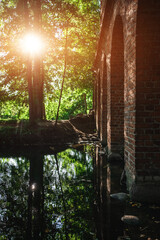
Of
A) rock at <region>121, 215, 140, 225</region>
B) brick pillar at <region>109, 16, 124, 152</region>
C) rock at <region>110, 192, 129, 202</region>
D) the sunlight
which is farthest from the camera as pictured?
the sunlight

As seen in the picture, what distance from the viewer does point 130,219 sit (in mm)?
2412

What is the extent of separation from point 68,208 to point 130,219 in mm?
864

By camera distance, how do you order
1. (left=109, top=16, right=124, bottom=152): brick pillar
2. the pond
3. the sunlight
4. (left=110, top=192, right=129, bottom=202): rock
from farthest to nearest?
the sunlight < (left=109, top=16, right=124, bottom=152): brick pillar < (left=110, top=192, right=129, bottom=202): rock < the pond

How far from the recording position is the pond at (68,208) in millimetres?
2201

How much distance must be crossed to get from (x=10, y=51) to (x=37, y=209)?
1436cm

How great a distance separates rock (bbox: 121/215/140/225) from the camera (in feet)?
7.76

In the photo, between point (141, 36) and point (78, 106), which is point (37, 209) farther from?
point (78, 106)

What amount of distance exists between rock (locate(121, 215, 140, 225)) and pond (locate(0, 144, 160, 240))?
50 millimetres

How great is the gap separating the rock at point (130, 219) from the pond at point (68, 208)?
0.05 meters

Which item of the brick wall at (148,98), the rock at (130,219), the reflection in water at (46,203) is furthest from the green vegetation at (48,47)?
the rock at (130,219)

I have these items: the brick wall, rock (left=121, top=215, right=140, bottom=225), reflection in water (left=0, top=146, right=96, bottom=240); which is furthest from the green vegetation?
rock (left=121, top=215, right=140, bottom=225)

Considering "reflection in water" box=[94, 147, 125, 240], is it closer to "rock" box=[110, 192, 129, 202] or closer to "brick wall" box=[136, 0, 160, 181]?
"rock" box=[110, 192, 129, 202]

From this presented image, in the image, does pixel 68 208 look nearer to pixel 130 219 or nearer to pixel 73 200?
pixel 73 200

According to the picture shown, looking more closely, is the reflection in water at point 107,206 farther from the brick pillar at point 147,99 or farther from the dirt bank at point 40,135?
the dirt bank at point 40,135
